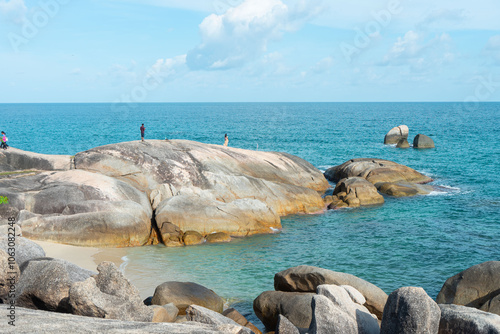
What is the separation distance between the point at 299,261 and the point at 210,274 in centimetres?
465

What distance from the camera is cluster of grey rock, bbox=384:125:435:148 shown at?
6456 cm

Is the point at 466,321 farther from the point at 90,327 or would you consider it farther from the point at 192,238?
the point at 192,238

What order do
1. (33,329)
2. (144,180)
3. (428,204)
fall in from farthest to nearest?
(428,204) → (144,180) → (33,329)

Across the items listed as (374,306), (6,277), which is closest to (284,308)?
(374,306)

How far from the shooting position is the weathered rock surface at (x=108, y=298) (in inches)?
422

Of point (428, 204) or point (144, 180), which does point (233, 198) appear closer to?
point (144, 180)

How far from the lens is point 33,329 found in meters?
8.35

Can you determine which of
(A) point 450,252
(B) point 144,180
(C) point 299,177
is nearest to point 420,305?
(A) point 450,252

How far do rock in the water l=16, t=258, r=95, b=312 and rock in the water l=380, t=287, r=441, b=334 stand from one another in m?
7.74

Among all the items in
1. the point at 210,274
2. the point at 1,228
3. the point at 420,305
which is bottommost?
the point at 210,274

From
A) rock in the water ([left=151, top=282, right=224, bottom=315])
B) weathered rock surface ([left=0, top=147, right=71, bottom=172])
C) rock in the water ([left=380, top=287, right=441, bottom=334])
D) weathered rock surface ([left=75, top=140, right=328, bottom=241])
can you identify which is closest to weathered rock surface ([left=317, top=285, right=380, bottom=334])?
rock in the water ([left=380, top=287, right=441, bottom=334])

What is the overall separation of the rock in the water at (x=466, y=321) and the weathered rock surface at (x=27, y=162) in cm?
2558

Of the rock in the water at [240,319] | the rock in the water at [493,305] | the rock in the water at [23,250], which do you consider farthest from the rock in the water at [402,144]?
the rock in the water at [23,250]

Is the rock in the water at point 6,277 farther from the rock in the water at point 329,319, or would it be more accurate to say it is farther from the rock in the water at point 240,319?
the rock in the water at point 329,319
